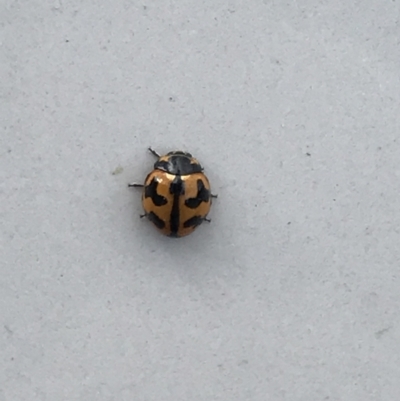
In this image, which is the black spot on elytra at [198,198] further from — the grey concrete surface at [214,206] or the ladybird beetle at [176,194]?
the grey concrete surface at [214,206]

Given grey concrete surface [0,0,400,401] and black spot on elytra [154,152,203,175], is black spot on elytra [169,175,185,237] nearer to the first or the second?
black spot on elytra [154,152,203,175]

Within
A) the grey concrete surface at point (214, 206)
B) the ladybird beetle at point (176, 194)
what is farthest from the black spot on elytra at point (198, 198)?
the grey concrete surface at point (214, 206)

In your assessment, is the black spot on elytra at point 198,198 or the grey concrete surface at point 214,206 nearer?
the black spot on elytra at point 198,198

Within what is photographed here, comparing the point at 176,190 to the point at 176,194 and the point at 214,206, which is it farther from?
the point at 214,206

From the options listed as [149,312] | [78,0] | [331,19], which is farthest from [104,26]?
[149,312]

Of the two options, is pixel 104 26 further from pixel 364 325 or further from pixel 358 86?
pixel 364 325

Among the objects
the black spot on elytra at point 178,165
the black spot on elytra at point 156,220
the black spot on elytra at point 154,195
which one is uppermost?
the black spot on elytra at point 178,165

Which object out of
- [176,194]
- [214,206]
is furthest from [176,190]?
[214,206]
